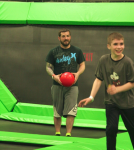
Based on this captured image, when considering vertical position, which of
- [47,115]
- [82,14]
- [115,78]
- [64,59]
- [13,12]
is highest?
[13,12]

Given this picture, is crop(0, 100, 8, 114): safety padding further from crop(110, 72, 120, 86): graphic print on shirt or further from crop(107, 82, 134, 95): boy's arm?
crop(107, 82, 134, 95): boy's arm

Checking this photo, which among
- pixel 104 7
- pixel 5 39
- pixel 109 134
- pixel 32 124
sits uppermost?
pixel 104 7

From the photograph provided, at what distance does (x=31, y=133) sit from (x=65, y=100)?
734mm

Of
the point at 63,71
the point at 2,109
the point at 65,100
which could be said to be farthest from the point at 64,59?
the point at 2,109

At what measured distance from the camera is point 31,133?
12.5ft

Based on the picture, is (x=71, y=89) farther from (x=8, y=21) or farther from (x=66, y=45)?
(x=8, y=21)

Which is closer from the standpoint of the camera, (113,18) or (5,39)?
(113,18)

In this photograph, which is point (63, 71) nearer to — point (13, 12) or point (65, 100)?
point (65, 100)

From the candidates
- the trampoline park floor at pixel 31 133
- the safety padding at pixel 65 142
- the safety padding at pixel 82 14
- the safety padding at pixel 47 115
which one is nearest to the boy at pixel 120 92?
the safety padding at pixel 65 142

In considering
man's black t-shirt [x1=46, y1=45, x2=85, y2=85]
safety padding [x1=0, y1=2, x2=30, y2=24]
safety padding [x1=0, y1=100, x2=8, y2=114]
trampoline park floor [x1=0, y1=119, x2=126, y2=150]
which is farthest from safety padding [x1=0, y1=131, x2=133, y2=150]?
safety padding [x1=0, y1=2, x2=30, y2=24]

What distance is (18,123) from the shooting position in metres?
4.55

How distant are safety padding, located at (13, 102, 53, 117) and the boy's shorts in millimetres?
1631

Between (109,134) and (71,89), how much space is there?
122 centimetres

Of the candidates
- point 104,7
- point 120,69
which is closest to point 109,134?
point 120,69
